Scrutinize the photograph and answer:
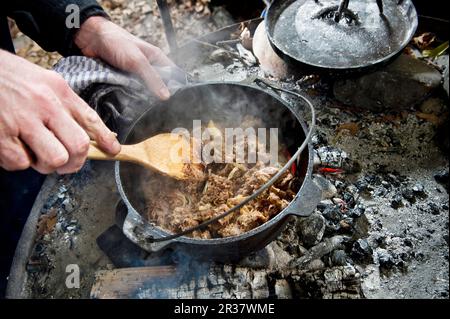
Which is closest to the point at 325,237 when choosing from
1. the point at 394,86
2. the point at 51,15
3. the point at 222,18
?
the point at 394,86

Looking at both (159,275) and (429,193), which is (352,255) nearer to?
(429,193)

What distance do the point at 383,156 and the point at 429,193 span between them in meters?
0.46

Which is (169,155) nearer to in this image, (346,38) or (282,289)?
(282,289)

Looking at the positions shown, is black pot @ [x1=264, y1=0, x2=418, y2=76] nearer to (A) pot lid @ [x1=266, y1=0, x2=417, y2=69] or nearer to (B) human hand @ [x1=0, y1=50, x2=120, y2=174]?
(A) pot lid @ [x1=266, y1=0, x2=417, y2=69]

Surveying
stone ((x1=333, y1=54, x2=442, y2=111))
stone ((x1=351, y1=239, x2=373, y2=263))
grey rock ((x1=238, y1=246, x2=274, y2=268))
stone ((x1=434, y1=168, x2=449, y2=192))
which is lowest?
grey rock ((x1=238, y1=246, x2=274, y2=268))

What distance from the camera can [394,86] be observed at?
3094 millimetres

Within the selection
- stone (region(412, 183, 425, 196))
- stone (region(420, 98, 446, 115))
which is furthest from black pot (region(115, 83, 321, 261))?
stone (region(420, 98, 446, 115))

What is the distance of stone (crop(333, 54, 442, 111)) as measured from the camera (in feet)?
10.1

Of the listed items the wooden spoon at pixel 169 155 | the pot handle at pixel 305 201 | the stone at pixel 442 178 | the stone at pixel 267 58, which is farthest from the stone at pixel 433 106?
the wooden spoon at pixel 169 155

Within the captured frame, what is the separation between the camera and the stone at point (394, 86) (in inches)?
121

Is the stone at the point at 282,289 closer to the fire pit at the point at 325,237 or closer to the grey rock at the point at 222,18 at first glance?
the fire pit at the point at 325,237

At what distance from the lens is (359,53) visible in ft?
9.21

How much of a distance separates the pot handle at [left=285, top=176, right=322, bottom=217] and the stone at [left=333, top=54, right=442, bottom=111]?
58.5 inches

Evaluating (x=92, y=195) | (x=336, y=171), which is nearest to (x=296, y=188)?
(x=336, y=171)
